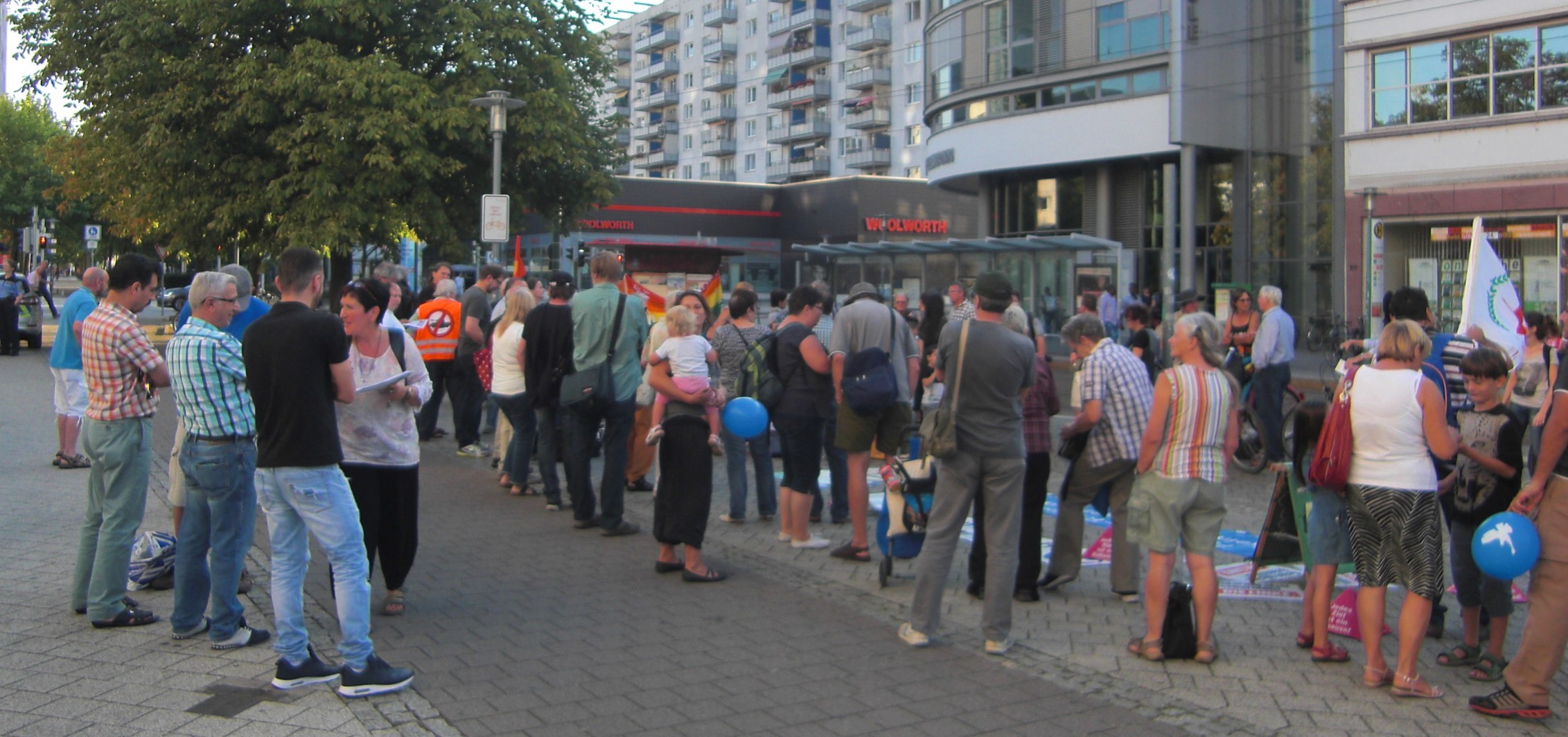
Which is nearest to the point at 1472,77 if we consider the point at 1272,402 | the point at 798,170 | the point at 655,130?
the point at 1272,402

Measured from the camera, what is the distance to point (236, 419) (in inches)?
217

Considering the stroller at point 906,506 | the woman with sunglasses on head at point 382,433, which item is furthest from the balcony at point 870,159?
the woman with sunglasses on head at point 382,433

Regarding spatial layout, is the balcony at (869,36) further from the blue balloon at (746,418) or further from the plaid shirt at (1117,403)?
the plaid shirt at (1117,403)

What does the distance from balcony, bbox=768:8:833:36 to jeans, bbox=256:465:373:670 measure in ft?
246

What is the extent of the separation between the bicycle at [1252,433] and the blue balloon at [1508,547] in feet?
21.4

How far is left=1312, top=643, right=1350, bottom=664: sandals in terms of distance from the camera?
5762mm

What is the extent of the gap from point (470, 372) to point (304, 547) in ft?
24.1

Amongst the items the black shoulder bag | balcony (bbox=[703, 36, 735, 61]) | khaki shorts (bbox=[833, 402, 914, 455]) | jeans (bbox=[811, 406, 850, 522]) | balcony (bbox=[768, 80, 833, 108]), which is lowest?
jeans (bbox=[811, 406, 850, 522])

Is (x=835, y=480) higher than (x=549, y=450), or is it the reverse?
(x=549, y=450)

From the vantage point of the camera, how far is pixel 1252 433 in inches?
457

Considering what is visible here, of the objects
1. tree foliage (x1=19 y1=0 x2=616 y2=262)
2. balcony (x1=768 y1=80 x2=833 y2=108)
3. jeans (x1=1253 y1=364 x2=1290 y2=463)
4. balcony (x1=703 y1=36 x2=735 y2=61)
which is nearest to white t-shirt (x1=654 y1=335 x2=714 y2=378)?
jeans (x1=1253 y1=364 x2=1290 y2=463)

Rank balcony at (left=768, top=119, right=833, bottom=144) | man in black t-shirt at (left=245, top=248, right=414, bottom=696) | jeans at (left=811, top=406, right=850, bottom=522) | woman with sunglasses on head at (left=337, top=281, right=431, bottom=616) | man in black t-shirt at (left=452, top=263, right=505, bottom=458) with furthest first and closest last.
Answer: balcony at (left=768, top=119, right=833, bottom=144) < man in black t-shirt at (left=452, top=263, right=505, bottom=458) < jeans at (left=811, top=406, right=850, bottom=522) < woman with sunglasses on head at (left=337, top=281, right=431, bottom=616) < man in black t-shirt at (left=245, top=248, right=414, bottom=696)

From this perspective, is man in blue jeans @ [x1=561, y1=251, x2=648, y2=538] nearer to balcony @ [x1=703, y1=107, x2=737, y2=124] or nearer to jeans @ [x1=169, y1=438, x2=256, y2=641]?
jeans @ [x1=169, y1=438, x2=256, y2=641]

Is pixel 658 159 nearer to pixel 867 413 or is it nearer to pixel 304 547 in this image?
pixel 867 413
